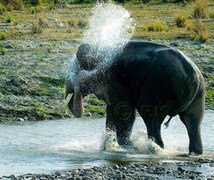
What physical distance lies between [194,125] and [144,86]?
1.10 meters

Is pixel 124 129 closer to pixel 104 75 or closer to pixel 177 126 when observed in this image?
pixel 104 75

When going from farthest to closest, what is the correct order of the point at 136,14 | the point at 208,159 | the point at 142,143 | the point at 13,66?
the point at 136,14, the point at 13,66, the point at 142,143, the point at 208,159

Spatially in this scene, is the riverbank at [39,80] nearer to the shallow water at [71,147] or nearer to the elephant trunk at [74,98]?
the shallow water at [71,147]

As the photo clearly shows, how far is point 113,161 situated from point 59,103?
6.23m

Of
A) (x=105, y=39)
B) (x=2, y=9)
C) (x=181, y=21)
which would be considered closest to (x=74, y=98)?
(x=105, y=39)

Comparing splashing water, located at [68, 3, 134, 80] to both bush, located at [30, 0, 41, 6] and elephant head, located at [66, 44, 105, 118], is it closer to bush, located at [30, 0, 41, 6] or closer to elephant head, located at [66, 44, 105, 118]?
elephant head, located at [66, 44, 105, 118]

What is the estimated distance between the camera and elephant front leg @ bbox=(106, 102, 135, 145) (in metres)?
16.5

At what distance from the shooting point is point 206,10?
128 ft

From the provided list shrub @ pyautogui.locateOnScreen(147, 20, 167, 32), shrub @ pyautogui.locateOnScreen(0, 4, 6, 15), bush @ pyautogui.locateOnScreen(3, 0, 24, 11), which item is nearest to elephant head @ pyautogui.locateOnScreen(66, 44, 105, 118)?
shrub @ pyautogui.locateOnScreen(147, 20, 167, 32)

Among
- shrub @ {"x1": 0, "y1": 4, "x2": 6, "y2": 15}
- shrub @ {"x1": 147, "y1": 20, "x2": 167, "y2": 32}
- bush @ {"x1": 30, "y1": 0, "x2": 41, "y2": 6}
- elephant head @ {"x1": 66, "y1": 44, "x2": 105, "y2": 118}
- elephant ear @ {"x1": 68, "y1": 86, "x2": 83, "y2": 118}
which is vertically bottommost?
bush @ {"x1": 30, "y1": 0, "x2": 41, "y2": 6}

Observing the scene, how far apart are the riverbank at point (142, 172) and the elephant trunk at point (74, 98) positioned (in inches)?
108

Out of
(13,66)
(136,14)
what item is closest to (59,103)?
(13,66)

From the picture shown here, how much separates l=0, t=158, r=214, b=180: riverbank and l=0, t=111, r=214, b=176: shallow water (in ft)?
1.24

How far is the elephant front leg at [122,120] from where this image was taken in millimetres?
16500
